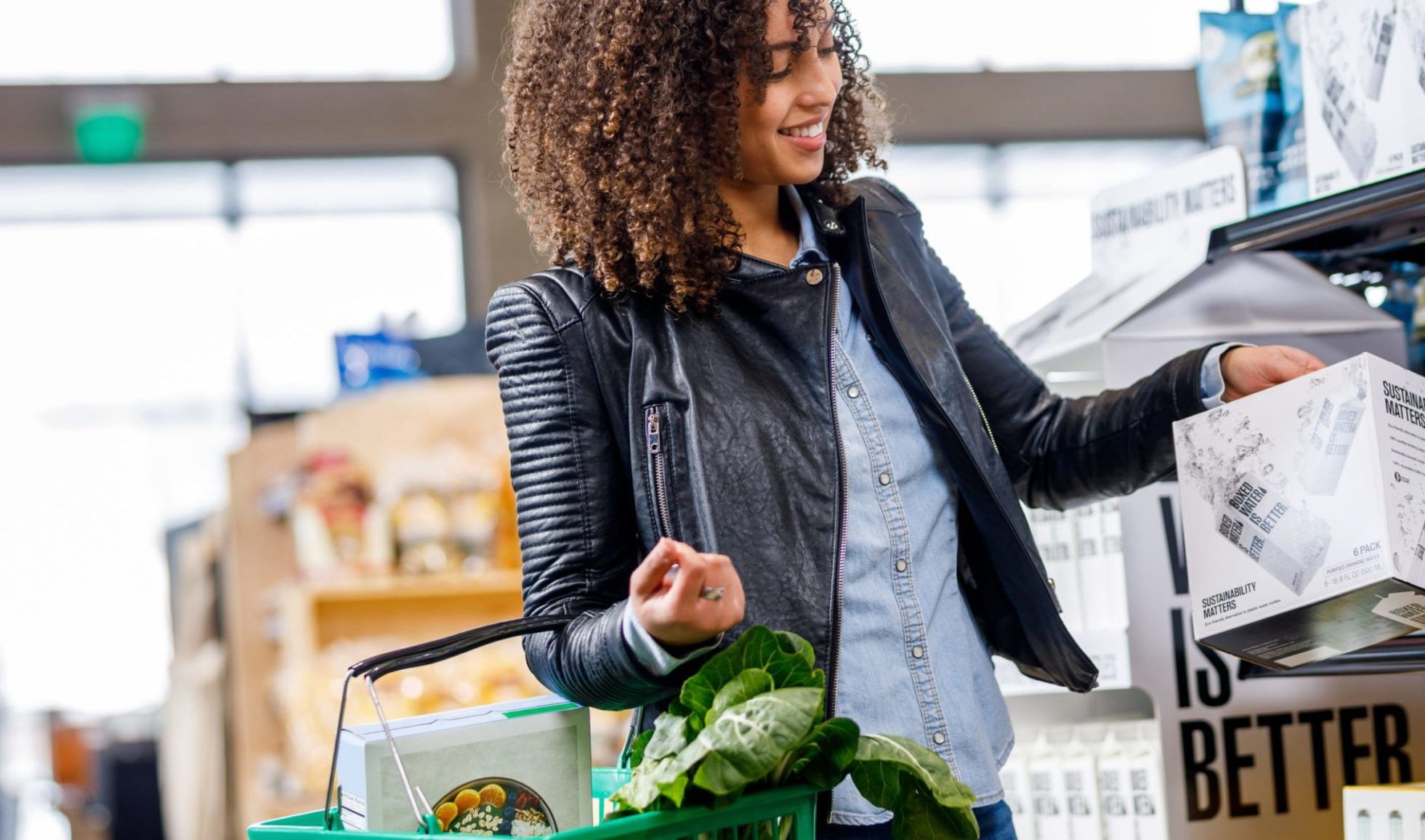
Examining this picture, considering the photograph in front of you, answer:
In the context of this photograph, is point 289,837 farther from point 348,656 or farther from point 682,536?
point 348,656

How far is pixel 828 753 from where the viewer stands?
110cm

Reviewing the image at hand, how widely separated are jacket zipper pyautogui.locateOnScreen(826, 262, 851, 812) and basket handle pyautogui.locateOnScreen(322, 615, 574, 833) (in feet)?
0.94

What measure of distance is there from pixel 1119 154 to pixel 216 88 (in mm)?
5598

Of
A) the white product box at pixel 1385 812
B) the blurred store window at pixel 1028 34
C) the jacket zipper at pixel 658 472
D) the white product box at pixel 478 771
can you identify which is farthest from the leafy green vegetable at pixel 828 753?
the blurred store window at pixel 1028 34

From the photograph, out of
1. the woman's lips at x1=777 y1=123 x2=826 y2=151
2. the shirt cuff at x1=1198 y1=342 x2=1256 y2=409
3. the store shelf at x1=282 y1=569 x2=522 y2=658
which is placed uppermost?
the woman's lips at x1=777 y1=123 x2=826 y2=151

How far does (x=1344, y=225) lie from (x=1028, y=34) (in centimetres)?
847

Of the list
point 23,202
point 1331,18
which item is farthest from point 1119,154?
point 1331,18

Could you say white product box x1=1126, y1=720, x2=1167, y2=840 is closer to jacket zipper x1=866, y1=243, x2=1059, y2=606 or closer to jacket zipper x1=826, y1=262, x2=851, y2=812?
jacket zipper x1=866, y1=243, x2=1059, y2=606

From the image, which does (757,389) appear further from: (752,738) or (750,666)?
(752,738)

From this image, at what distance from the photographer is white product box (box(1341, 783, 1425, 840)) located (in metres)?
1.64

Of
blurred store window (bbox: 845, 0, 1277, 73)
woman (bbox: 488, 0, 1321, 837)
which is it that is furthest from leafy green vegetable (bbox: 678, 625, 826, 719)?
blurred store window (bbox: 845, 0, 1277, 73)

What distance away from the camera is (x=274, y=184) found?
8750 mm

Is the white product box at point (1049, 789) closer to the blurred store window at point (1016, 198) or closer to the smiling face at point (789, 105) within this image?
the smiling face at point (789, 105)

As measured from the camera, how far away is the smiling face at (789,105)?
1466 mm
